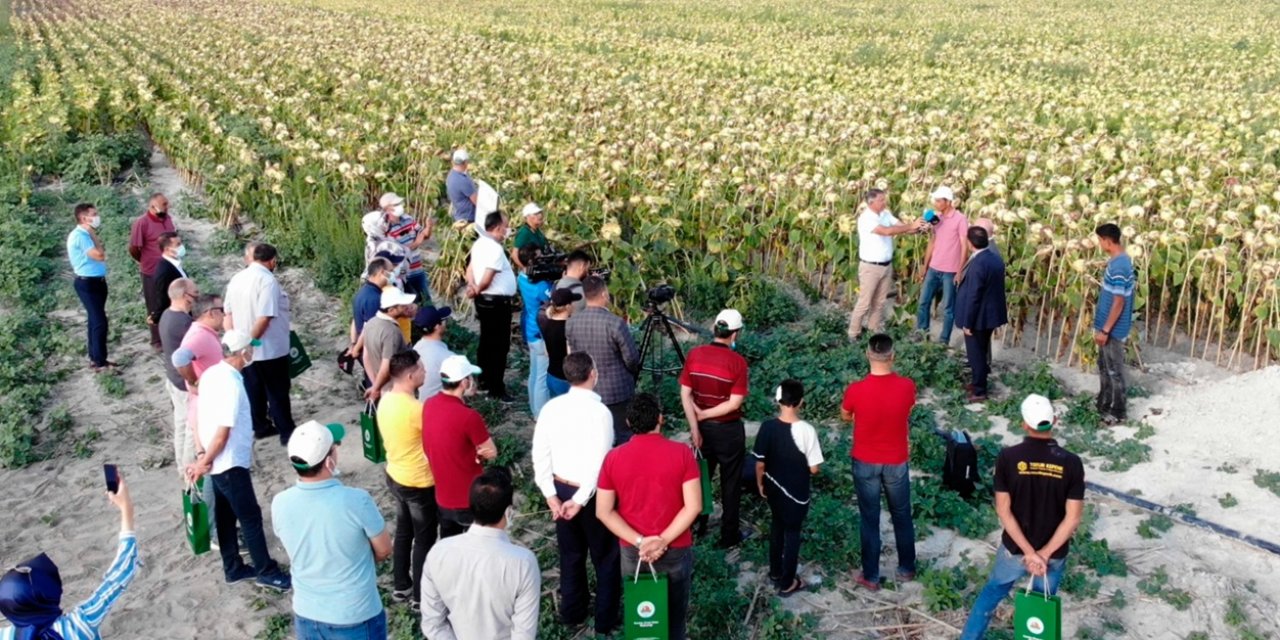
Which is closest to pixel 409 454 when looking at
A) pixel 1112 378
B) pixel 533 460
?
pixel 533 460

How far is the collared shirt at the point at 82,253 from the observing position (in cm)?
939

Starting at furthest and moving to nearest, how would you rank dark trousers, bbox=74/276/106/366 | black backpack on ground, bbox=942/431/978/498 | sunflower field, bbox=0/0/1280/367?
sunflower field, bbox=0/0/1280/367 → dark trousers, bbox=74/276/106/366 → black backpack on ground, bbox=942/431/978/498

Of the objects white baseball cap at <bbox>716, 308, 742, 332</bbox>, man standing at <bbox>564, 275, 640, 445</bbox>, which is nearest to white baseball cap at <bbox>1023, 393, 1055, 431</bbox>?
white baseball cap at <bbox>716, 308, 742, 332</bbox>

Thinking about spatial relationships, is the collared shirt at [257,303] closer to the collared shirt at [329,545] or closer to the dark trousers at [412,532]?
the dark trousers at [412,532]

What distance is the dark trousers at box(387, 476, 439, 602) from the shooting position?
5961 millimetres

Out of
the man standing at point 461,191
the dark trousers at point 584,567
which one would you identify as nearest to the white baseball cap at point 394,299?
the dark trousers at point 584,567

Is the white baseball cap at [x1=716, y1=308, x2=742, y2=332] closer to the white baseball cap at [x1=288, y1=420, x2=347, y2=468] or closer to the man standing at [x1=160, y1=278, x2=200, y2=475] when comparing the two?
the white baseball cap at [x1=288, y1=420, x2=347, y2=468]

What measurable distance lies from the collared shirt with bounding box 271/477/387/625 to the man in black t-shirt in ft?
9.87

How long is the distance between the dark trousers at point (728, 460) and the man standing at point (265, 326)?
11.2 ft

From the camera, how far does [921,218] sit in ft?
35.4

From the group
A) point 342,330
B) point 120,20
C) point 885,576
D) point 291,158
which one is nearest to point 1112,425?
point 885,576

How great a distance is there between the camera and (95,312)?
31.6 feet

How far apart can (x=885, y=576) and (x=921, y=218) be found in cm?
520

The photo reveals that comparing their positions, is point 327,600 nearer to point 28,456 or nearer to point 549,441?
point 549,441
